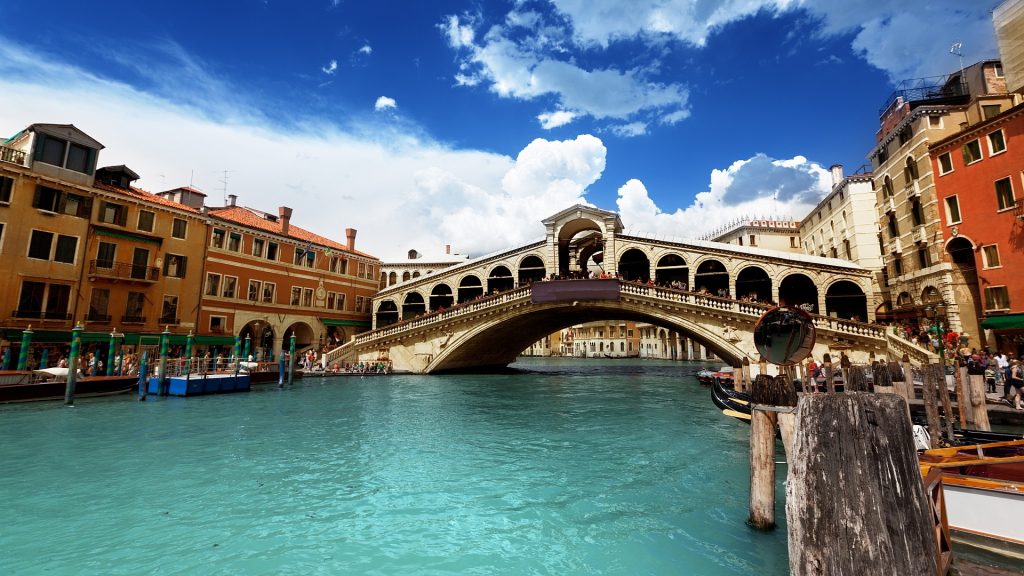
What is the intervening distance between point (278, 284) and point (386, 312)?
27.3 ft

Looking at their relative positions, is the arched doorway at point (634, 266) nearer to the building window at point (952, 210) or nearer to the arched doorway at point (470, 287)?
the arched doorway at point (470, 287)

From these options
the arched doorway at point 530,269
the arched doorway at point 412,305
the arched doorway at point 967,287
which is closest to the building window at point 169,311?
the arched doorway at point 412,305

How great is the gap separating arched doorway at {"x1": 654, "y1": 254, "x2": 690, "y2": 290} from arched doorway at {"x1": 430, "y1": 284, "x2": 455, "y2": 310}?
48.9ft

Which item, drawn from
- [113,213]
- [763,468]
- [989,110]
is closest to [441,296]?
[113,213]

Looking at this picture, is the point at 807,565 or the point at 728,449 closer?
the point at 807,565

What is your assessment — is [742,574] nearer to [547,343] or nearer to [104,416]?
[104,416]

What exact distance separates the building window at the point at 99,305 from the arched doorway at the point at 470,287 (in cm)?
Result: 1944

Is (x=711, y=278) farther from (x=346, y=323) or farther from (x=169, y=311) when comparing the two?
(x=169, y=311)

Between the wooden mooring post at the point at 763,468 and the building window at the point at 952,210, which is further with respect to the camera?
the building window at the point at 952,210

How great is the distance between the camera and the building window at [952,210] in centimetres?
1900

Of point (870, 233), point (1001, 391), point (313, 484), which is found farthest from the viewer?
point (870, 233)

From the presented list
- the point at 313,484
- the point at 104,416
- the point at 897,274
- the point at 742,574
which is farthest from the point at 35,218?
the point at 897,274

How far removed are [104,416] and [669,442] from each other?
50.1ft

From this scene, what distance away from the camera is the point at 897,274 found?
2302 cm
